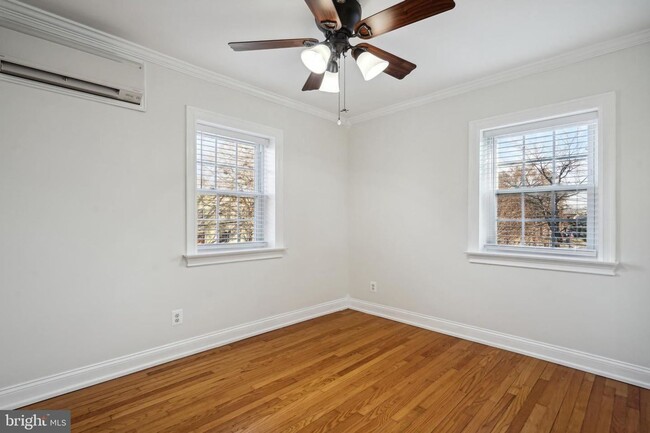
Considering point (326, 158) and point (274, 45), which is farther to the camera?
point (326, 158)

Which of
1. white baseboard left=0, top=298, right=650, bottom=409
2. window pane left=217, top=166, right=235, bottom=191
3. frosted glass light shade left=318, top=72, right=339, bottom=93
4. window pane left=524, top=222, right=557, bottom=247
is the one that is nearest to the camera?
white baseboard left=0, top=298, right=650, bottom=409

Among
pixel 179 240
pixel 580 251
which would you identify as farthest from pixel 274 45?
pixel 580 251

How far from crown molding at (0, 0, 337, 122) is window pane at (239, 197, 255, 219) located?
114cm

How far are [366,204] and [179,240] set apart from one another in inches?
91.3

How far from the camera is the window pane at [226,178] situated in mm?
3270

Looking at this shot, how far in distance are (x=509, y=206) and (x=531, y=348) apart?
1298mm

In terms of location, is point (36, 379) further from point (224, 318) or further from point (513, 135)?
point (513, 135)

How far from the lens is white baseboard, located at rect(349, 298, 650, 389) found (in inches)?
97.1

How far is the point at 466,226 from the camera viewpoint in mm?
3381

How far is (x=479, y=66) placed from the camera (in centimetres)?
295

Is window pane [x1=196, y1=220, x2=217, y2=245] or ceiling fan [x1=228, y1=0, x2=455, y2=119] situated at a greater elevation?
ceiling fan [x1=228, y1=0, x2=455, y2=119]

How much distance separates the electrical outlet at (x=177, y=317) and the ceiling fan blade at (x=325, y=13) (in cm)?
251

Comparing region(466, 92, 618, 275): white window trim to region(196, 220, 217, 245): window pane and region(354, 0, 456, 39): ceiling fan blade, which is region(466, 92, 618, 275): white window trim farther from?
region(196, 220, 217, 245): window pane

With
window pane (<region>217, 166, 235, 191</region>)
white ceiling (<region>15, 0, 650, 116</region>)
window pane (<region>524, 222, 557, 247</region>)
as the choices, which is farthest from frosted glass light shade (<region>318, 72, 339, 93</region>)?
window pane (<region>524, 222, 557, 247</region>)
